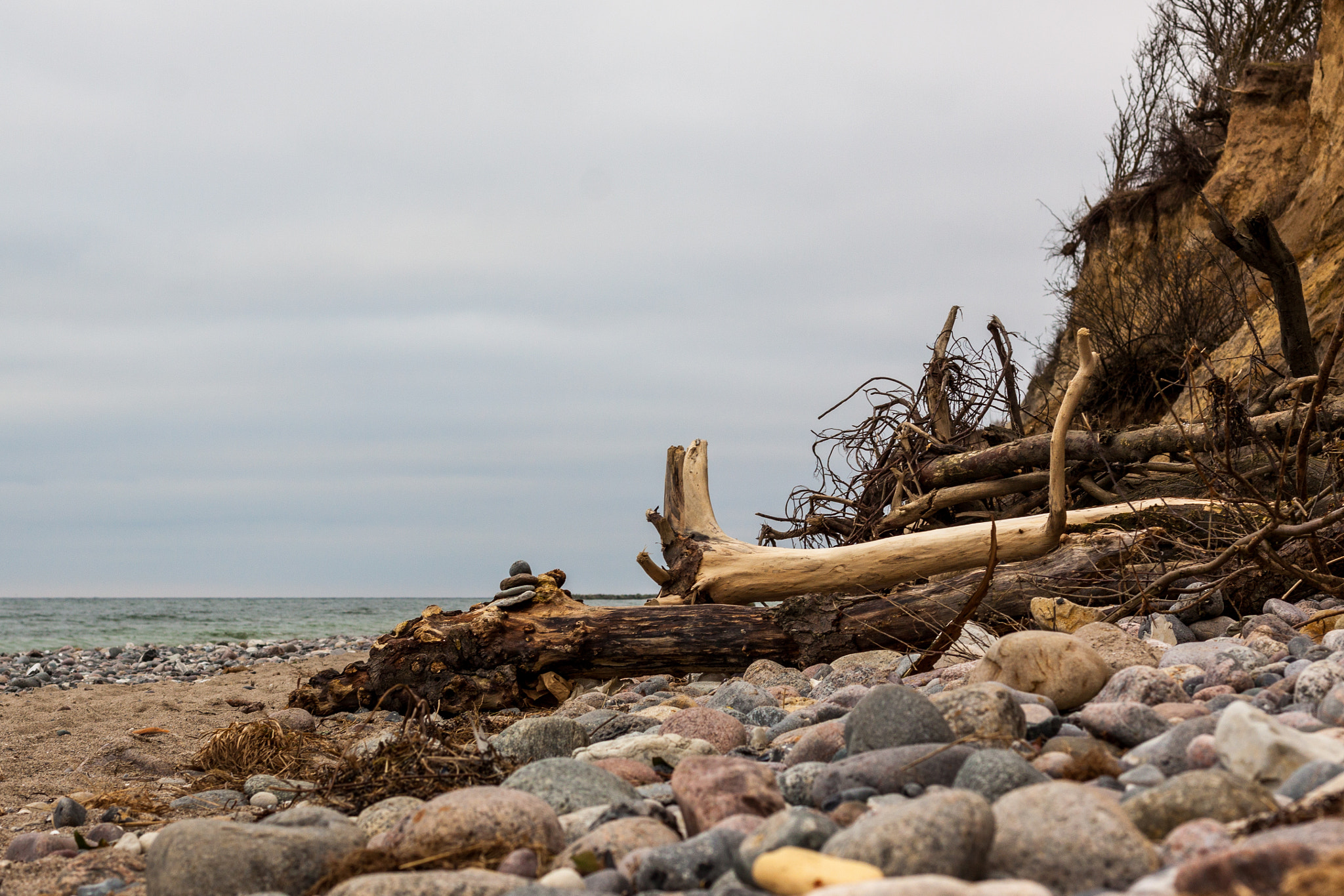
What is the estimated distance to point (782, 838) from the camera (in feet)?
6.42

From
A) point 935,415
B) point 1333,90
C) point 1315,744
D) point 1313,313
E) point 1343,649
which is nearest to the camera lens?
point 1315,744

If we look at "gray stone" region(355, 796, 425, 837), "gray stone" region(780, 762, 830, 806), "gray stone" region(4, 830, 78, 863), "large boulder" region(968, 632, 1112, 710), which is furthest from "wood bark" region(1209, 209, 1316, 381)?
"gray stone" region(4, 830, 78, 863)

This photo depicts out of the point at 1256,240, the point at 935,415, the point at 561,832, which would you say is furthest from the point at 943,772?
the point at 935,415

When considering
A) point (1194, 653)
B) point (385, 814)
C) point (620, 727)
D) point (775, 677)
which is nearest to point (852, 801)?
point (385, 814)

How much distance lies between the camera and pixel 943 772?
2404mm

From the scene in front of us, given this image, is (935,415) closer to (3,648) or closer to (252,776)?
(252,776)

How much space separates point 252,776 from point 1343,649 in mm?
4677

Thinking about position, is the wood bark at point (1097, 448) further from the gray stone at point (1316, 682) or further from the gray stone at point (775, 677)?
the gray stone at point (1316, 682)

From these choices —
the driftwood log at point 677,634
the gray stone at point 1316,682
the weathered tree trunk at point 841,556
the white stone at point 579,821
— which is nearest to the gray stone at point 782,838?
the white stone at point 579,821

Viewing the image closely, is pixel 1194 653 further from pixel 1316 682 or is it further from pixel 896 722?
pixel 896 722

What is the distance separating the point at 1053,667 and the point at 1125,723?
0.53m

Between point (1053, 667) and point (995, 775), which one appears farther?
point (1053, 667)

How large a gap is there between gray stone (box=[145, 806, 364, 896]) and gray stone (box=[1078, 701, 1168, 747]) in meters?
2.18

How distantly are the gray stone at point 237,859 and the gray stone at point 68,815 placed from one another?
177cm
